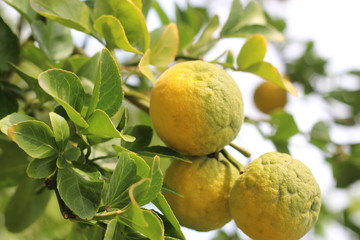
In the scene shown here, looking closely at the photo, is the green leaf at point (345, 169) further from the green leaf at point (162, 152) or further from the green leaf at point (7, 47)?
the green leaf at point (7, 47)

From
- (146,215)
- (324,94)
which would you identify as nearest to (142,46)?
(146,215)

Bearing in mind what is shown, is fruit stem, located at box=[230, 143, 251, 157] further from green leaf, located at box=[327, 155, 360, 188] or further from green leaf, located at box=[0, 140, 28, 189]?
green leaf, located at box=[327, 155, 360, 188]

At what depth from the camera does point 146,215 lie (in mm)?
647

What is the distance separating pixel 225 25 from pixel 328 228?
4.30ft

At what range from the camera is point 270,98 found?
1893 mm

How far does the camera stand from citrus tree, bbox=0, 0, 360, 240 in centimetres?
70

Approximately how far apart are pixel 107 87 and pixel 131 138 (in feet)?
0.28

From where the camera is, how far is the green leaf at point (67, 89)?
0.69 meters

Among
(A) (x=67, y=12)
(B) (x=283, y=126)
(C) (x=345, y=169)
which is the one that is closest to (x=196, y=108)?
(A) (x=67, y=12)

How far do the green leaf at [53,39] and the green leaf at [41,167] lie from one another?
0.36m

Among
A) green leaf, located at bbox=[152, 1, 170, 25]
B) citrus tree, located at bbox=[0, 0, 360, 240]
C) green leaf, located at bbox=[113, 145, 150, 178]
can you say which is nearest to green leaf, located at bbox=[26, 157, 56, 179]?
citrus tree, located at bbox=[0, 0, 360, 240]

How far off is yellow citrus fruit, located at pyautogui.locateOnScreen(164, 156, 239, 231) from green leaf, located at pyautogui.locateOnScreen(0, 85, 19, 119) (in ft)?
1.04

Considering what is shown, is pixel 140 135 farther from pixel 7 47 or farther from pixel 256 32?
pixel 256 32

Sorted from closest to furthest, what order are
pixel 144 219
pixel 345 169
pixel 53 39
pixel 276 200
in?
1. pixel 144 219
2. pixel 276 200
3. pixel 53 39
4. pixel 345 169
